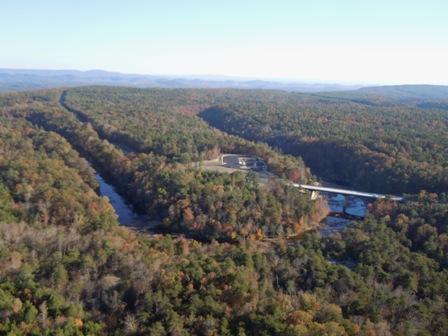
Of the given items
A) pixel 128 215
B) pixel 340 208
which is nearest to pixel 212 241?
pixel 128 215

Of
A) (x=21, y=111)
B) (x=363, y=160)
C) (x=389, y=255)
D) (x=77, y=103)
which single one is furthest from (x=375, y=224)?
(x=77, y=103)

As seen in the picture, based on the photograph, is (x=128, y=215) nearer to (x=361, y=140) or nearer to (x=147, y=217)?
(x=147, y=217)

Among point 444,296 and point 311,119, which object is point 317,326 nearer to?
point 444,296

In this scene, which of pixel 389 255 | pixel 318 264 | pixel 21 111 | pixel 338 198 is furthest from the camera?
pixel 21 111

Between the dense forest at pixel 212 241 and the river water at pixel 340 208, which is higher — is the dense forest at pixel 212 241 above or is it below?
above

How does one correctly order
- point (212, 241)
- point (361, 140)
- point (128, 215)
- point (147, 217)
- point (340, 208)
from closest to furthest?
point (212, 241) < point (147, 217) < point (128, 215) < point (340, 208) < point (361, 140)

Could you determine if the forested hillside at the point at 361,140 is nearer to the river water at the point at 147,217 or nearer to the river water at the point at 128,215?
the river water at the point at 147,217

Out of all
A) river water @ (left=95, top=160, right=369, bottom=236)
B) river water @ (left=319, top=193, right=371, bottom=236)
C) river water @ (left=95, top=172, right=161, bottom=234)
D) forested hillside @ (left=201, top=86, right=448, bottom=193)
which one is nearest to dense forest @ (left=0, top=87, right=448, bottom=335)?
forested hillside @ (left=201, top=86, right=448, bottom=193)

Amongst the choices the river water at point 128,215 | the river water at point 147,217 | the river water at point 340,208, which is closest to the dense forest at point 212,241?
the river water at point 128,215

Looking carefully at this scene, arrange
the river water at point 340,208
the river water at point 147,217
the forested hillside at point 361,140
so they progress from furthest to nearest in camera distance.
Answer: the forested hillside at point 361,140 → the river water at point 340,208 → the river water at point 147,217
